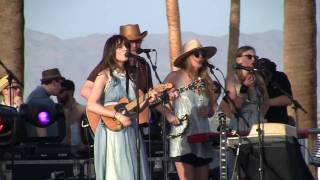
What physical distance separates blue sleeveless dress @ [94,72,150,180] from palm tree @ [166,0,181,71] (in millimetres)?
15796

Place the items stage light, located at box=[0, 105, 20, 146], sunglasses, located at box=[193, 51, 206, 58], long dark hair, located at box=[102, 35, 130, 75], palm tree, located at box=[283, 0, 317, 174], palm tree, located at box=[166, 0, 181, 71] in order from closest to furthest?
long dark hair, located at box=[102, 35, 130, 75], stage light, located at box=[0, 105, 20, 146], sunglasses, located at box=[193, 51, 206, 58], palm tree, located at box=[283, 0, 317, 174], palm tree, located at box=[166, 0, 181, 71]

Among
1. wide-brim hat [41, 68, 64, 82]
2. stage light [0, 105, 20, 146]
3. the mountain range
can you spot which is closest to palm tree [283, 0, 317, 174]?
wide-brim hat [41, 68, 64, 82]

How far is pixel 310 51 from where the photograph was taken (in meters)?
16.0

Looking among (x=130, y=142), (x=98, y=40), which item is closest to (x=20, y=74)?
(x=130, y=142)

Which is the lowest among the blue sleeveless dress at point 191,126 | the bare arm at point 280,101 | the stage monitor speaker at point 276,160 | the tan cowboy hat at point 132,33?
the stage monitor speaker at point 276,160

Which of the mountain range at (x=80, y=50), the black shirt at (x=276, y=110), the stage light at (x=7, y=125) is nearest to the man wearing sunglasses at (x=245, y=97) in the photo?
the black shirt at (x=276, y=110)

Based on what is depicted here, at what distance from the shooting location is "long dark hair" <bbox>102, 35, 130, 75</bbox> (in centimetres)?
1049

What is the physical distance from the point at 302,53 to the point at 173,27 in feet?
35.6

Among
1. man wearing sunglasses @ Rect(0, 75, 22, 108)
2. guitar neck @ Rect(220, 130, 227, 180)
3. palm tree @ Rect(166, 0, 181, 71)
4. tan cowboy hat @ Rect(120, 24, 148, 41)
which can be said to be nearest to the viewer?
guitar neck @ Rect(220, 130, 227, 180)

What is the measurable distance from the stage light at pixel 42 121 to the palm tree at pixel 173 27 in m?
14.1

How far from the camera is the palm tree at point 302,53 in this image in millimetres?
15852

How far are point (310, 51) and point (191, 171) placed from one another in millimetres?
5097

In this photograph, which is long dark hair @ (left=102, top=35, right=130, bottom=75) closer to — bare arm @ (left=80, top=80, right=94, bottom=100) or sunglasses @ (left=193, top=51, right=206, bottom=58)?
bare arm @ (left=80, top=80, right=94, bottom=100)

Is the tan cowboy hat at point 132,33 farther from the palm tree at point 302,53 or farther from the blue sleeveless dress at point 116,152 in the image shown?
the palm tree at point 302,53
